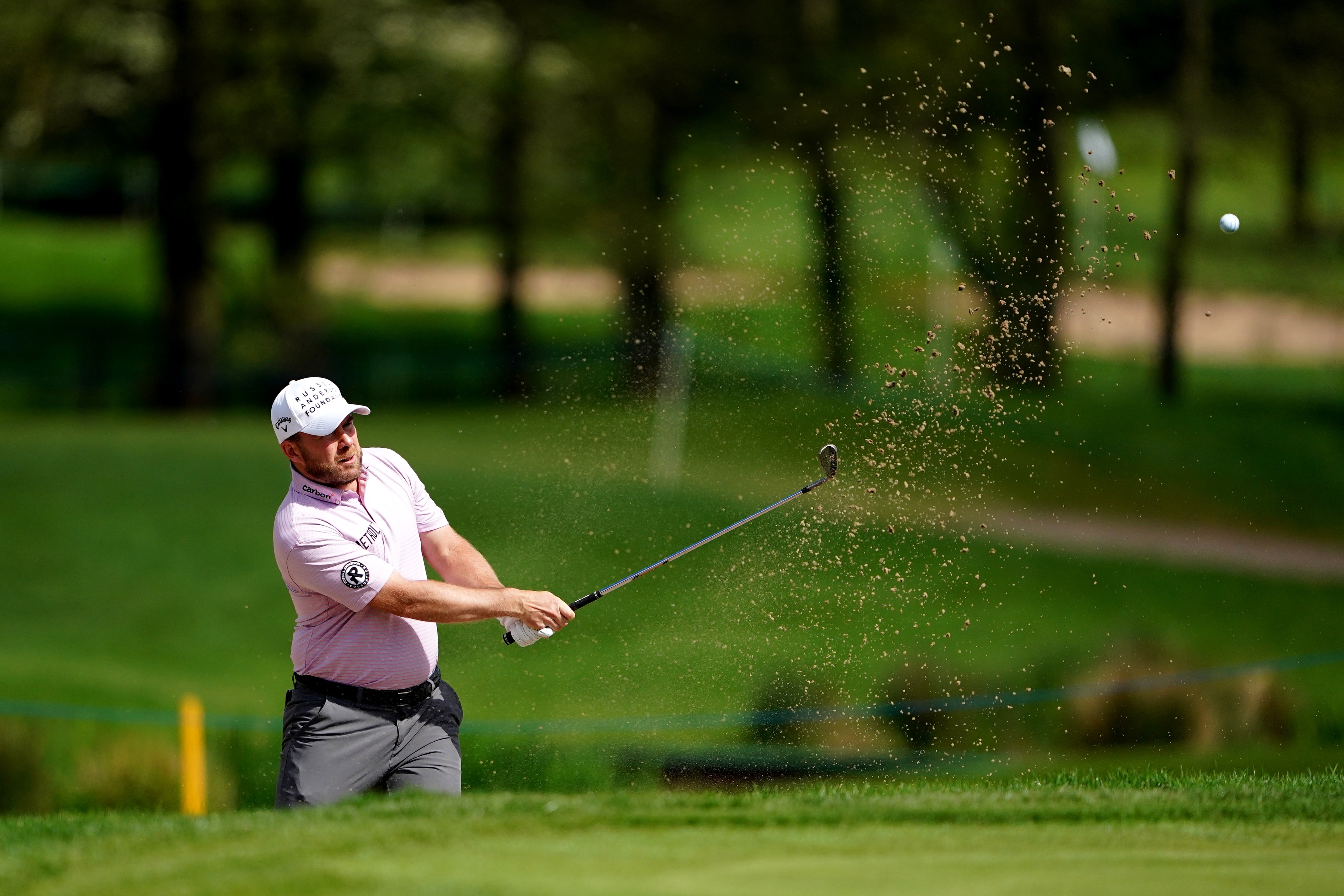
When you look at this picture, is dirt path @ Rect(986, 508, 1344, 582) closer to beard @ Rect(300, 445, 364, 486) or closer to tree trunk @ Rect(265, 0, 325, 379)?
tree trunk @ Rect(265, 0, 325, 379)

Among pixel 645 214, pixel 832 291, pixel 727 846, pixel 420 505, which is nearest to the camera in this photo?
pixel 727 846

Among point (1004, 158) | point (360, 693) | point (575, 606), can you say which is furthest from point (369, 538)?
point (1004, 158)

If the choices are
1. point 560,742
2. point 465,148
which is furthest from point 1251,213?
point 560,742

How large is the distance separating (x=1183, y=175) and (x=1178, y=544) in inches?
269

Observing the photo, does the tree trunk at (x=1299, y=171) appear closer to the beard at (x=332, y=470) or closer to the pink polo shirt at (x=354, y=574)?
the pink polo shirt at (x=354, y=574)

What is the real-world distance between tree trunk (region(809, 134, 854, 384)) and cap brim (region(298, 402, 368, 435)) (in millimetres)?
11992

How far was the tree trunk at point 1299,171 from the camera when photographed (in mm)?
27344

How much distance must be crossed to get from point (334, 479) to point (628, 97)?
23792 mm

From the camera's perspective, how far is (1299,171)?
28625 millimetres

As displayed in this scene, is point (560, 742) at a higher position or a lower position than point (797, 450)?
lower

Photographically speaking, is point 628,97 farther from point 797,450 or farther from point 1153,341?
point 797,450

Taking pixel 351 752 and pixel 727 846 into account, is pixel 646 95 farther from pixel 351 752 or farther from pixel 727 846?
pixel 727 846

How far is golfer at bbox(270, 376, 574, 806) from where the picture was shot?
568 cm

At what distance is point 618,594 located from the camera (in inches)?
511
